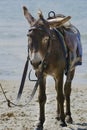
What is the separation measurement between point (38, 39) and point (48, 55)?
515 millimetres

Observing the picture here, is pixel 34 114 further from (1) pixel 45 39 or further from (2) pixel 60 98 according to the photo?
(1) pixel 45 39

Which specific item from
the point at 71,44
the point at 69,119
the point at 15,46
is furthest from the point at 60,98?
the point at 15,46

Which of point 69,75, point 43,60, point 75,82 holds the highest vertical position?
point 43,60

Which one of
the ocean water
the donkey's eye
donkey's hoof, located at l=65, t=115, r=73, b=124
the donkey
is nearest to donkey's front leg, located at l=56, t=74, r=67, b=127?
the donkey

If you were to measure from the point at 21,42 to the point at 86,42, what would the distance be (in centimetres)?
258

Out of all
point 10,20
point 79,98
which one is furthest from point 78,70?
point 10,20

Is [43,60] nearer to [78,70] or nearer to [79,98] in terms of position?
[79,98]

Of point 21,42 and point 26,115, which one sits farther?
point 21,42

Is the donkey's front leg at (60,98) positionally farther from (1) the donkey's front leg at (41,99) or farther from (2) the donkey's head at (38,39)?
(2) the donkey's head at (38,39)

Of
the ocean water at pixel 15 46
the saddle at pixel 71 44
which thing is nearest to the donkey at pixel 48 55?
the saddle at pixel 71 44

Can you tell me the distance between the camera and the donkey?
6.61 m

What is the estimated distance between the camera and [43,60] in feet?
22.4

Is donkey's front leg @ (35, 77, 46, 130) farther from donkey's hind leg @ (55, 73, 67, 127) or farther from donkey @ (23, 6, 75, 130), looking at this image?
donkey's hind leg @ (55, 73, 67, 127)

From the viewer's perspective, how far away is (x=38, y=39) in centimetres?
661
